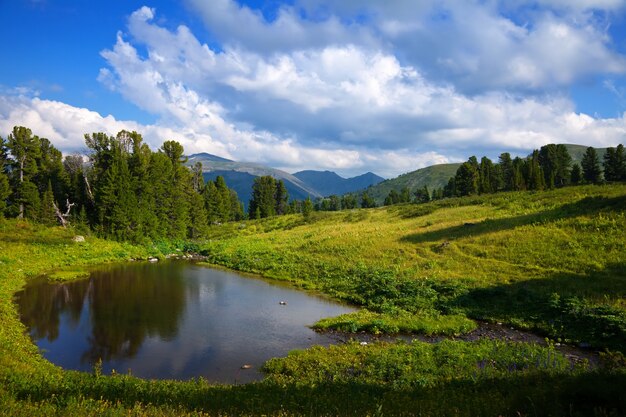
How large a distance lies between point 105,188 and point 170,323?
38.9m

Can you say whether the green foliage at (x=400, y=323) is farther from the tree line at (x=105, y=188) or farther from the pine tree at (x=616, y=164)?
the pine tree at (x=616, y=164)

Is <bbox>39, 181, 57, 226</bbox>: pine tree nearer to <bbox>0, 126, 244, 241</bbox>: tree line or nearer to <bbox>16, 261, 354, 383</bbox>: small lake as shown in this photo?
<bbox>0, 126, 244, 241</bbox>: tree line

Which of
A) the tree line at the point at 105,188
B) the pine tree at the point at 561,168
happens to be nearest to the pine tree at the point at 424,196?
the pine tree at the point at 561,168

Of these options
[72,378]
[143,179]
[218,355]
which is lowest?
[218,355]

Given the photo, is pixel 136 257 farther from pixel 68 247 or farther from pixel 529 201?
pixel 529 201

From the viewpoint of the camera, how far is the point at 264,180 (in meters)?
121

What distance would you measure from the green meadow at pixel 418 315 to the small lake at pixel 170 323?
6.08 feet

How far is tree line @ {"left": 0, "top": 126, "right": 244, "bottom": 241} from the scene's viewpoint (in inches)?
2240

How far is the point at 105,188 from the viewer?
56.9 m

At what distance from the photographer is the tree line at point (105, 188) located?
56.9 meters

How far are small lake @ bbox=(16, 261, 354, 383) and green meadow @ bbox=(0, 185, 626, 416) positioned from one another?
185 centimetres

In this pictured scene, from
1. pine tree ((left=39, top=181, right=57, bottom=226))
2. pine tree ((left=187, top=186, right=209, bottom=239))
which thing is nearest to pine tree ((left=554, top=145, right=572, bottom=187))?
pine tree ((left=187, top=186, right=209, bottom=239))

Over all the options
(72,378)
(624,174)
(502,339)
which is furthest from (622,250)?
(624,174)

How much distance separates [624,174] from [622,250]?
9072cm
